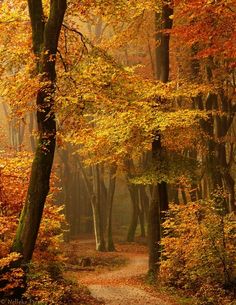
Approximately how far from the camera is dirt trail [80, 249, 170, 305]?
39.5 feet

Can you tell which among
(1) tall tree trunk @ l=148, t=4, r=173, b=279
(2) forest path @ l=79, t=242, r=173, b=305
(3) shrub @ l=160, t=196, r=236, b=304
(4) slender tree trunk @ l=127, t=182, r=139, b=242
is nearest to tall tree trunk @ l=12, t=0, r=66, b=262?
(2) forest path @ l=79, t=242, r=173, b=305

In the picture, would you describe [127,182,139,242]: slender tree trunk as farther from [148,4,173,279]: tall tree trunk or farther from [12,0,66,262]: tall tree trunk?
[12,0,66,262]: tall tree trunk

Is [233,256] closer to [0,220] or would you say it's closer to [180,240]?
[180,240]

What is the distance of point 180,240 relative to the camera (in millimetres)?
12336

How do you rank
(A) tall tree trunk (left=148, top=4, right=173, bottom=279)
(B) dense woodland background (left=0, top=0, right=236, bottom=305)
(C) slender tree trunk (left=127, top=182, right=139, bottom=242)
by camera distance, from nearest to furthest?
1. (B) dense woodland background (left=0, top=0, right=236, bottom=305)
2. (A) tall tree trunk (left=148, top=4, right=173, bottom=279)
3. (C) slender tree trunk (left=127, top=182, right=139, bottom=242)

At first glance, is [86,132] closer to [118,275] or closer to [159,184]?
[159,184]

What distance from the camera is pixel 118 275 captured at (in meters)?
19.3

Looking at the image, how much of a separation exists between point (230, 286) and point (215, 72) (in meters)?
10.5

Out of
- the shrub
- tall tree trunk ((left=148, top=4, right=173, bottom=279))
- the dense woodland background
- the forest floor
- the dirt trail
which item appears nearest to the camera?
the dense woodland background

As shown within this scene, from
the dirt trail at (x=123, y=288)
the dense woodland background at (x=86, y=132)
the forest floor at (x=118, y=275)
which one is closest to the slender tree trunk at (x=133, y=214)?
the forest floor at (x=118, y=275)

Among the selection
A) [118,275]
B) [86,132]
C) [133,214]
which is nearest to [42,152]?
[86,132]

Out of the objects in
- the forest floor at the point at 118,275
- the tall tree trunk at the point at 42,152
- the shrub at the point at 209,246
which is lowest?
the forest floor at the point at 118,275

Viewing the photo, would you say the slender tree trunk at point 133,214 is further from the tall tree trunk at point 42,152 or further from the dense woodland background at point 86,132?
the tall tree trunk at point 42,152

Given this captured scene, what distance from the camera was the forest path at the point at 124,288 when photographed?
12.1 meters
